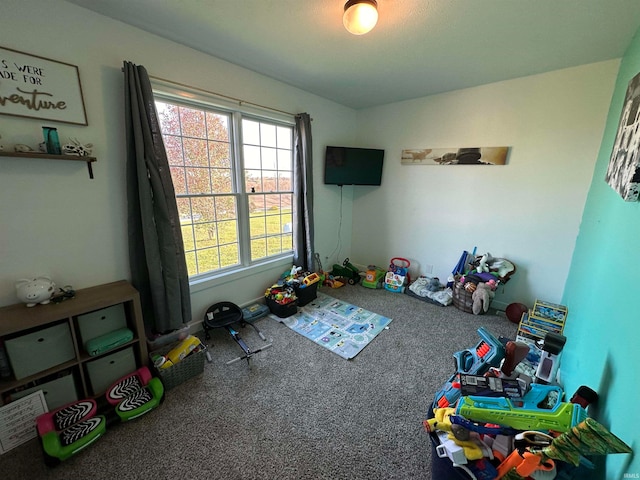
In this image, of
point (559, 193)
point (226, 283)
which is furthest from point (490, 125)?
point (226, 283)

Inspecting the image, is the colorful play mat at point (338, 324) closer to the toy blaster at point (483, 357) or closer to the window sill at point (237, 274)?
the window sill at point (237, 274)

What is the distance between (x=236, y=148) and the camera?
2.36 m

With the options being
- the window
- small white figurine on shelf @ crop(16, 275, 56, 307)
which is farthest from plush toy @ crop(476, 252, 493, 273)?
small white figurine on shelf @ crop(16, 275, 56, 307)

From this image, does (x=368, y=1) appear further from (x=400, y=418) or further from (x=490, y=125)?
(x=400, y=418)

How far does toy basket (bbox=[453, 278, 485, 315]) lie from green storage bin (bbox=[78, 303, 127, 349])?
10.2 feet

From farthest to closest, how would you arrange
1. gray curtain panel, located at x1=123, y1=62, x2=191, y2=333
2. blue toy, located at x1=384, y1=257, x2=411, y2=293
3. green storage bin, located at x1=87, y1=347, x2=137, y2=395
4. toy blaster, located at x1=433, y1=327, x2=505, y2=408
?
blue toy, located at x1=384, y1=257, x2=411, y2=293
gray curtain panel, located at x1=123, y1=62, x2=191, y2=333
green storage bin, located at x1=87, y1=347, x2=137, y2=395
toy blaster, located at x1=433, y1=327, x2=505, y2=408

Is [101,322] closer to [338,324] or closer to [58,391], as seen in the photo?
[58,391]

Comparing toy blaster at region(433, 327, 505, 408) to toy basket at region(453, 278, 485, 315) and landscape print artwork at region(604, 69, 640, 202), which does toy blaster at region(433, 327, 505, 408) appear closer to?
landscape print artwork at region(604, 69, 640, 202)

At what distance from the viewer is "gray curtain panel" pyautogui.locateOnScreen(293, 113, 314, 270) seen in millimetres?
2799

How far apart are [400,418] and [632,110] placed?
2.05 meters

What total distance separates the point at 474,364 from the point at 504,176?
7.07 ft

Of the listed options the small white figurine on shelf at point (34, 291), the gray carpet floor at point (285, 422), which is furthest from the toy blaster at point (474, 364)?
the small white figurine on shelf at point (34, 291)

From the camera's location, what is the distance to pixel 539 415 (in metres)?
0.88

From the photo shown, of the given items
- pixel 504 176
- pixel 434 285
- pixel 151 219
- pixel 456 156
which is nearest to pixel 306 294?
pixel 434 285
